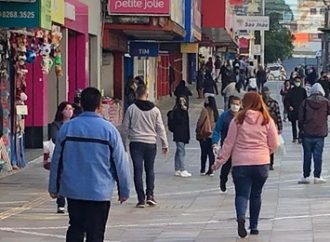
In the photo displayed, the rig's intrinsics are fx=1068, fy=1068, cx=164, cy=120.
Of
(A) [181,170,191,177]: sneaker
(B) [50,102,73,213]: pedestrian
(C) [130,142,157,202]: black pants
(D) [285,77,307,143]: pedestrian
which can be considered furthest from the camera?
(D) [285,77,307,143]: pedestrian

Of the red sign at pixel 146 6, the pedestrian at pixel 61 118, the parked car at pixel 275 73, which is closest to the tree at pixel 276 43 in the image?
the parked car at pixel 275 73

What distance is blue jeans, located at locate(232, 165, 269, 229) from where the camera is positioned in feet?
37.7

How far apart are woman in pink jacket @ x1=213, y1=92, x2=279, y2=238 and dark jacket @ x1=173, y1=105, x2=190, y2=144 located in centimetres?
776

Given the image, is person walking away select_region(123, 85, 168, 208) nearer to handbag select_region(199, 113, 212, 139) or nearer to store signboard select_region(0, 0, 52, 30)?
store signboard select_region(0, 0, 52, 30)

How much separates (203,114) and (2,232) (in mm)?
7874

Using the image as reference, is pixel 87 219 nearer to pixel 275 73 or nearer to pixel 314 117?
pixel 314 117

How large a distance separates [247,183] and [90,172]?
3.22m

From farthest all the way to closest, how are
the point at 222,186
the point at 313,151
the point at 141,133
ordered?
the point at 313,151, the point at 222,186, the point at 141,133

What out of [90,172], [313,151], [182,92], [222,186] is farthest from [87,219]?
[182,92]

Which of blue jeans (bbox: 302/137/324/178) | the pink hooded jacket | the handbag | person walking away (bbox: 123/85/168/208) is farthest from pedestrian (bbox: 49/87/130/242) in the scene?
the handbag

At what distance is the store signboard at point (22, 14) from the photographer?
16.0 m

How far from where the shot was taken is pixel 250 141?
37.8ft

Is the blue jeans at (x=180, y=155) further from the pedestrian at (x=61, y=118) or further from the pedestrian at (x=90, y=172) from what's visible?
the pedestrian at (x=90, y=172)

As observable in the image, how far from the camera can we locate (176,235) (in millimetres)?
12047
